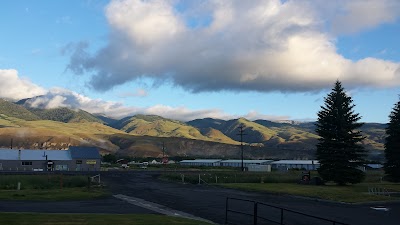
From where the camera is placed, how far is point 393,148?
57.7 meters

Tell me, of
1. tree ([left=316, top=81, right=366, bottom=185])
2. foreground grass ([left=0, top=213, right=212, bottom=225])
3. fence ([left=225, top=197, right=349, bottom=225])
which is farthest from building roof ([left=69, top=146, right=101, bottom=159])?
foreground grass ([left=0, top=213, right=212, bottom=225])

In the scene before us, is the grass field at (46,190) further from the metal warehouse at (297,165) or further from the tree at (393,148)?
A: the metal warehouse at (297,165)

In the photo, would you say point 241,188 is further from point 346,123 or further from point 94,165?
point 94,165

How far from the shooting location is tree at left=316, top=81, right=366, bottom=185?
53188 millimetres

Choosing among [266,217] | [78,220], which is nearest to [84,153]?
[266,217]

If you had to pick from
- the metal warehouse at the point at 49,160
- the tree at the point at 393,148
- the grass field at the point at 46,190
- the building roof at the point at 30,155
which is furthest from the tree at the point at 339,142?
the building roof at the point at 30,155

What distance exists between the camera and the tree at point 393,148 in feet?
187

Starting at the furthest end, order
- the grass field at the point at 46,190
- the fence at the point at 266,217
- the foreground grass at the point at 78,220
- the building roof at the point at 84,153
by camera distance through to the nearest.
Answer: the building roof at the point at 84,153
the grass field at the point at 46,190
the fence at the point at 266,217
the foreground grass at the point at 78,220

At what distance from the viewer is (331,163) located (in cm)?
5400

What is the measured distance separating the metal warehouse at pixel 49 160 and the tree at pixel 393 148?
74.8m

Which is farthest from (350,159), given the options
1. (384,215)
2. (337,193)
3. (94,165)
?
(94,165)

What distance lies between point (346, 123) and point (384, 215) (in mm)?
29849

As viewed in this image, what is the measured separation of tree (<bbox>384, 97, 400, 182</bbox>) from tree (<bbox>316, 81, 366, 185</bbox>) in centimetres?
521

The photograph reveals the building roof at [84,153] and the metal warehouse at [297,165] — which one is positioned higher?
the building roof at [84,153]
